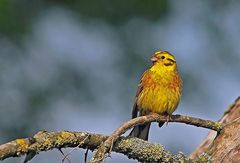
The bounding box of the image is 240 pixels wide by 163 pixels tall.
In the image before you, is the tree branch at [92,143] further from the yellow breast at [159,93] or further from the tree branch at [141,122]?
the yellow breast at [159,93]

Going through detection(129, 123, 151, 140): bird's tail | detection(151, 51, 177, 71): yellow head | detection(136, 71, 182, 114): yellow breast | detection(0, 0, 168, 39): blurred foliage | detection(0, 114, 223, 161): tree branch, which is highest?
detection(0, 0, 168, 39): blurred foliage

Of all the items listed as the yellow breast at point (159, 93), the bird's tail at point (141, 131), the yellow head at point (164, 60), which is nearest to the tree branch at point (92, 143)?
the bird's tail at point (141, 131)

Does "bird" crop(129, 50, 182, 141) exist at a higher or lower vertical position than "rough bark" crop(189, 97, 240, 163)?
higher

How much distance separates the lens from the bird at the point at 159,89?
5297 mm

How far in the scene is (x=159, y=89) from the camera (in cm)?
545

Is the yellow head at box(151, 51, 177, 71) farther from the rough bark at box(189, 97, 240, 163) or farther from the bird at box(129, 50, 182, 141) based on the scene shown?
the rough bark at box(189, 97, 240, 163)

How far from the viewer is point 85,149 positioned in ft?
12.1

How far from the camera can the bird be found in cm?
530

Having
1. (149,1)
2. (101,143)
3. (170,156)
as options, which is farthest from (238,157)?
(149,1)

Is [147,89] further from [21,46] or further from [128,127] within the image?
[21,46]

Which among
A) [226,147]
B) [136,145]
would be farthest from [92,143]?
[226,147]

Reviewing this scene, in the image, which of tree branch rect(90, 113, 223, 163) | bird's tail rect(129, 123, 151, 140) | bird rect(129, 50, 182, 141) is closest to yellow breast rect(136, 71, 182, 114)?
bird rect(129, 50, 182, 141)

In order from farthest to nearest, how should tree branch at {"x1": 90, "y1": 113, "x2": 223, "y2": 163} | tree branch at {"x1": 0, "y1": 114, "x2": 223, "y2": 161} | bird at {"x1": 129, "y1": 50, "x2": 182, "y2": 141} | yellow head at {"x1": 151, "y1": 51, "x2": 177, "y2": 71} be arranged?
yellow head at {"x1": 151, "y1": 51, "x2": 177, "y2": 71}, bird at {"x1": 129, "y1": 50, "x2": 182, "y2": 141}, tree branch at {"x1": 90, "y1": 113, "x2": 223, "y2": 163}, tree branch at {"x1": 0, "y1": 114, "x2": 223, "y2": 161}

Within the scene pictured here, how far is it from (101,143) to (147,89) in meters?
1.84
